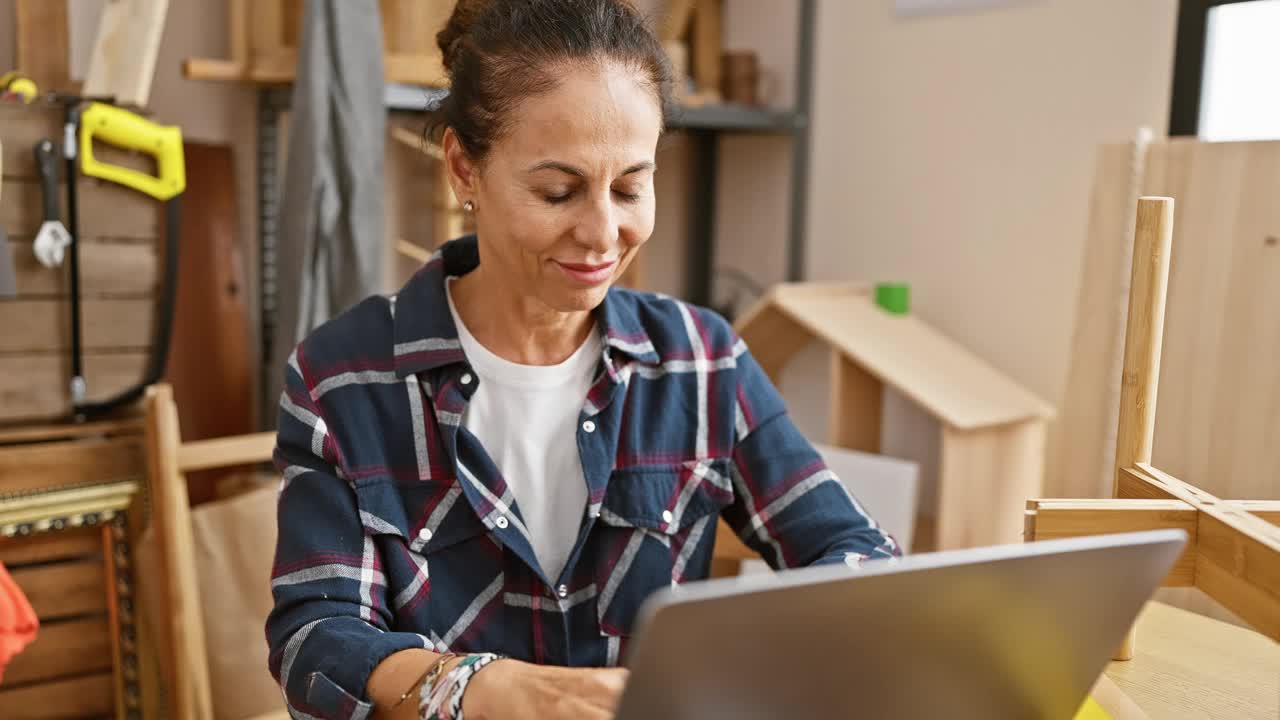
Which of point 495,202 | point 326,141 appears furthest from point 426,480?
point 326,141

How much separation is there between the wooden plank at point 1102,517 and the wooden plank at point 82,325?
1495 mm

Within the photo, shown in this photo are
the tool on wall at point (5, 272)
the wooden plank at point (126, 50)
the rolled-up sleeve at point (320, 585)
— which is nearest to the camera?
the rolled-up sleeve at point (320, 585)

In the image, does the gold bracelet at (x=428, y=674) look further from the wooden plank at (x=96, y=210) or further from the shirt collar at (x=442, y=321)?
the wooden plank at (x=96, y=210)

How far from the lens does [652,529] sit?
114 cm

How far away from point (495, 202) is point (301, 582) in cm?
38

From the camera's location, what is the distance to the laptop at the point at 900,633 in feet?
1.72

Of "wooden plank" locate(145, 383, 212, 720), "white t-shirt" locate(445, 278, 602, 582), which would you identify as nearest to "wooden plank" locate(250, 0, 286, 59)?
"wooden plank" locate(145, 383, 212, 720)

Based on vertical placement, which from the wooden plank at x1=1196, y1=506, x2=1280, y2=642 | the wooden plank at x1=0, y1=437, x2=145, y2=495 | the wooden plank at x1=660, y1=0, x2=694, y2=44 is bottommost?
the wooden plank at x1=0, y1=437, x2=145, y2=495

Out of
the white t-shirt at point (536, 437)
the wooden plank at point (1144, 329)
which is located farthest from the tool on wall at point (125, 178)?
the wooden plank at point (1144, 329)

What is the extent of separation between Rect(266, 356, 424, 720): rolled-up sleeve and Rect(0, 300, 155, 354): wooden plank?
2.80 ft

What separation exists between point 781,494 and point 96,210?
1211 mm

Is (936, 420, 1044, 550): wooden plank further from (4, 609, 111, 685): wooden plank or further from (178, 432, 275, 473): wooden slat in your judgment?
(4, 609, 111, 685): wooden plank

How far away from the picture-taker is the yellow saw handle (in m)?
1.69

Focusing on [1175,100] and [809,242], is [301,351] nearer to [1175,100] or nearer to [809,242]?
[1175,100]
